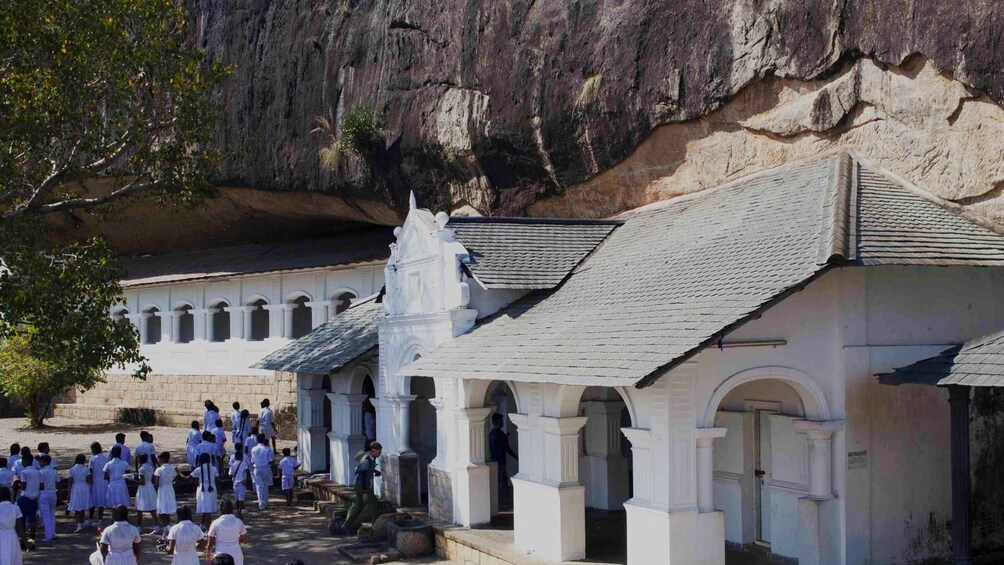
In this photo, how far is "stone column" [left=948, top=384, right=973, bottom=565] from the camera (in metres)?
11.1

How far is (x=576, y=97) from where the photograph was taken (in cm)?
2062

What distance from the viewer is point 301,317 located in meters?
33.7

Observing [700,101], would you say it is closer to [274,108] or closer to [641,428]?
[641,428]

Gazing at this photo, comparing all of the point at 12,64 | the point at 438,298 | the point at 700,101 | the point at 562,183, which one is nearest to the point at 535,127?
the point at 562,183

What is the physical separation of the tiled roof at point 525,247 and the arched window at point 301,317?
48.0 ft

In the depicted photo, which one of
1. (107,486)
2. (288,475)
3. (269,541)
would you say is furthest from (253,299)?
(269,541)

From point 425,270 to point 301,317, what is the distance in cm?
1700

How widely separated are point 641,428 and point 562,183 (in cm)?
1031

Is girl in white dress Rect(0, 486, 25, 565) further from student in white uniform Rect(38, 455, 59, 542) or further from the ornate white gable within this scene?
the ornate white gable

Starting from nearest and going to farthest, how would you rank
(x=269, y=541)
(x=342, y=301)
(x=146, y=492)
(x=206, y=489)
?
(x=206, y=489), (x=269, y=541), (x=146, y=492), (x=342, y=301)

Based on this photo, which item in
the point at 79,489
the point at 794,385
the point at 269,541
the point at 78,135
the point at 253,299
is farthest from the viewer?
the point at 253,299

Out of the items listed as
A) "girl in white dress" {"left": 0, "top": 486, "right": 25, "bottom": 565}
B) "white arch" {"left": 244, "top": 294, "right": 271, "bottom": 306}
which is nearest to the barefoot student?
"girl in white dress" {"left": 0, "top": 486, "right": 25, "bottom": 565}

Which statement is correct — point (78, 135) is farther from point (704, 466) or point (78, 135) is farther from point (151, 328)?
point (151, 328)

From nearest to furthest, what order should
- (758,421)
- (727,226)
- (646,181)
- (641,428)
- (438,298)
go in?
(641,428) < (758,421) < (727,226) < (438,298) < (646,181)
